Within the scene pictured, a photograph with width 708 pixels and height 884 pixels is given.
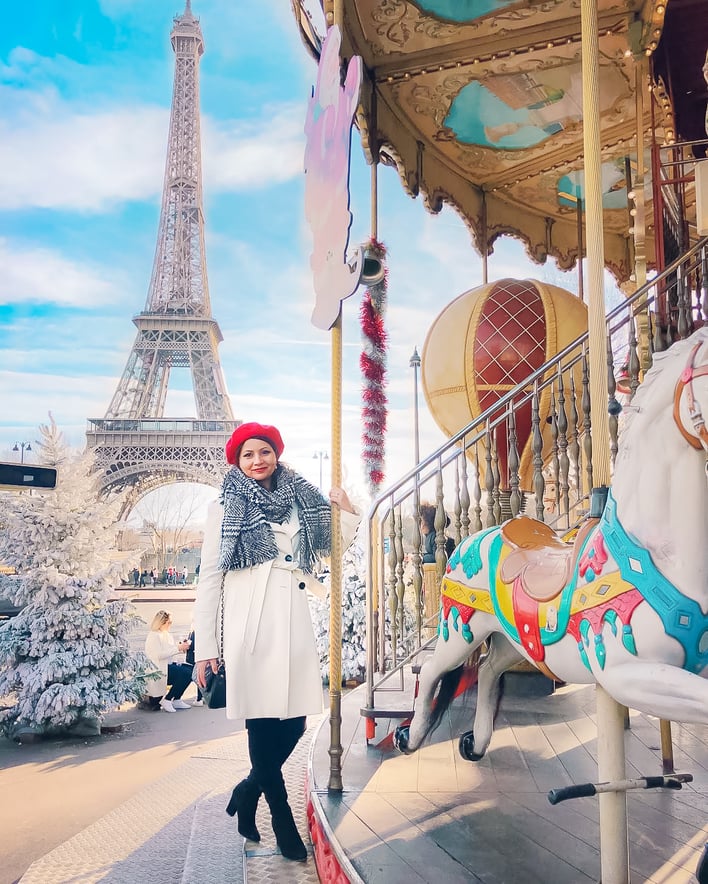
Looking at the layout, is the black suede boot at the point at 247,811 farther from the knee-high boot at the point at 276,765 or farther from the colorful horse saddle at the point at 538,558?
the colorful horse saddle at the point at 538,558

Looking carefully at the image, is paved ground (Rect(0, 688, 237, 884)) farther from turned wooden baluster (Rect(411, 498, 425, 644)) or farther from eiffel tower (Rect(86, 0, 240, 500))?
eiffel tower (Rect(86, 0, 240, 500))

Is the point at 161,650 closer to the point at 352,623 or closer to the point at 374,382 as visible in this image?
the point at 352,623

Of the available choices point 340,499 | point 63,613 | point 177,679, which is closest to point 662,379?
point 340,499

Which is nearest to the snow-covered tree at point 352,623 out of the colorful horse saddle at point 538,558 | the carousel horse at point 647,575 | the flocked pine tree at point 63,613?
the flocked pine tree at point 63,613

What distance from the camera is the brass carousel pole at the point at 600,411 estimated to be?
2.12 metres

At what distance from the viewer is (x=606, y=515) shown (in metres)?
2.06

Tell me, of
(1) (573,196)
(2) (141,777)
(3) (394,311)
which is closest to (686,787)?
(3) (394,311)

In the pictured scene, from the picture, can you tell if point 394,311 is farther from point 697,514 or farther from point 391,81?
point 697,514

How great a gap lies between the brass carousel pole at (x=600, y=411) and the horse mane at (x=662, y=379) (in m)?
0.29

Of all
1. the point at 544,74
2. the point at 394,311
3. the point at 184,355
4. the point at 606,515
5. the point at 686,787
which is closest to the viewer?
the point at 606,515

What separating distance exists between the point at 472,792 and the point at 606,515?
188 centimetres

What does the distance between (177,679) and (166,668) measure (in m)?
0.31

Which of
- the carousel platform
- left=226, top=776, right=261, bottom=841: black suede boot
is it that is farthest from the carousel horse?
left=226, top=776, right=261, bottom=841: black suede boot

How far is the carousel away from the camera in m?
1.94
